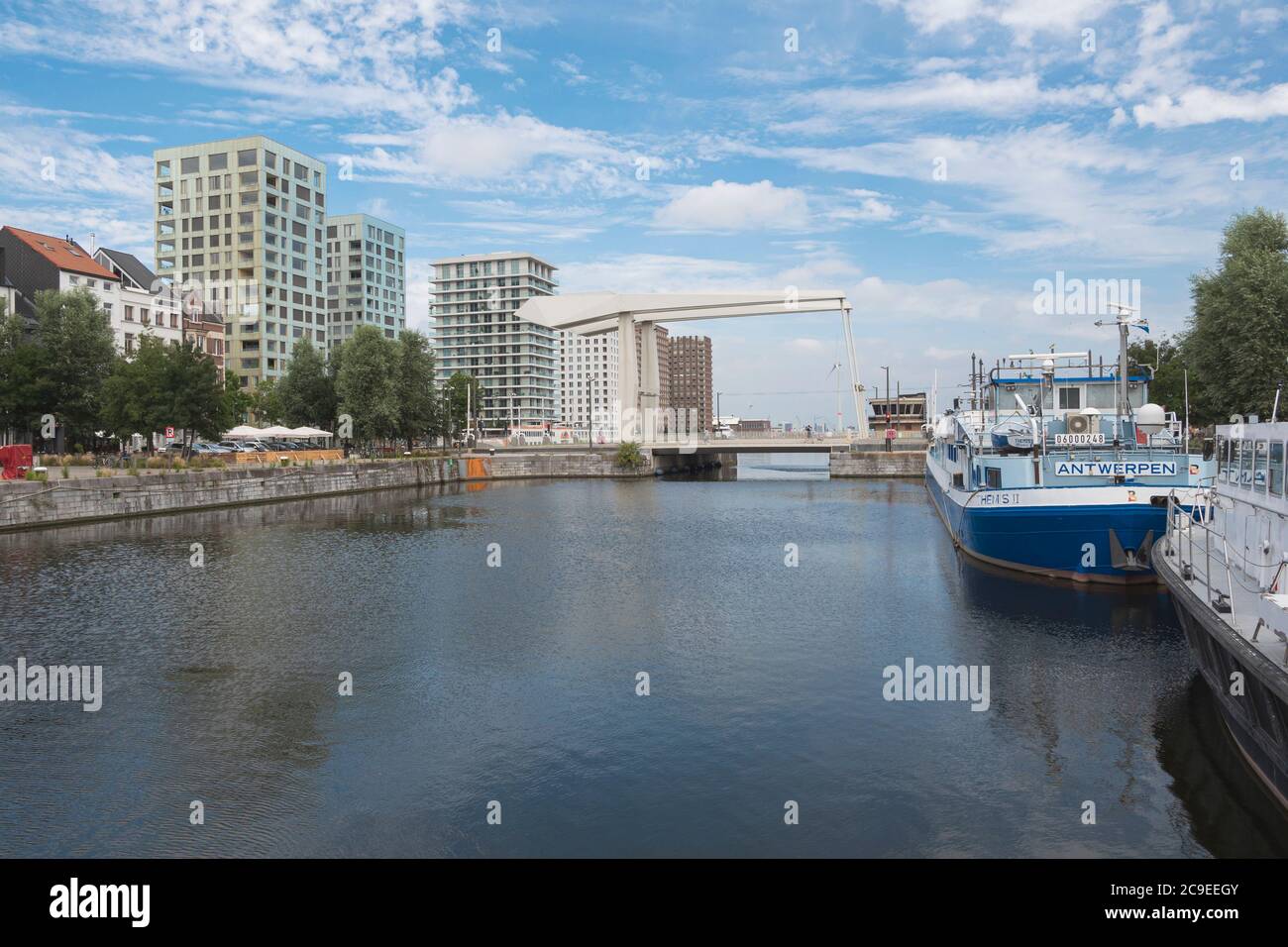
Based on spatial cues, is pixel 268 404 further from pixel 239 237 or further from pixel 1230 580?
pixel 1230 580

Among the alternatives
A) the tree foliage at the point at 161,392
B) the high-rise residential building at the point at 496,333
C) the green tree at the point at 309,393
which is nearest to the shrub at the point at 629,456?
the green tree at the point at 309,393

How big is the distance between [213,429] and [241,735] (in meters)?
47.7

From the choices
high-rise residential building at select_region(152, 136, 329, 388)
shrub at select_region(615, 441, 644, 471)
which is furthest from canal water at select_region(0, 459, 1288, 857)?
high-rise residential building at select_region(152, 136, 329, 388)

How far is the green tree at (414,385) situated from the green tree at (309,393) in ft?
27.6

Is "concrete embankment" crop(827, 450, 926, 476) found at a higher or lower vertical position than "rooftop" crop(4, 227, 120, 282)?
lower

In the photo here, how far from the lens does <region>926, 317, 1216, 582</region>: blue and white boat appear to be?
897 inches

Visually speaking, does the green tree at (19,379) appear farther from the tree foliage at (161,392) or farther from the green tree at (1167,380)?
the green tree at (1167,380)

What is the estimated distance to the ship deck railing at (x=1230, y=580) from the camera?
1014 centimetres

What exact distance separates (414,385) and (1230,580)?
6933cm

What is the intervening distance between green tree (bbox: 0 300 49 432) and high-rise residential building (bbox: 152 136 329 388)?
60.9 metres

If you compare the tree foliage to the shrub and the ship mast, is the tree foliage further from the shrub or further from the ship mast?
the ship mast

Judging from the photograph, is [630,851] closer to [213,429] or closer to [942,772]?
[942,772]

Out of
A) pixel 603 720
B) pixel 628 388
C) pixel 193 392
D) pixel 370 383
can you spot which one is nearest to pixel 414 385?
pixel 370 383

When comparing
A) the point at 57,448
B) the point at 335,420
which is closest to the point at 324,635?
the point at 57,448
